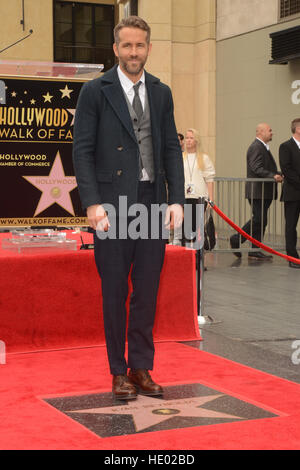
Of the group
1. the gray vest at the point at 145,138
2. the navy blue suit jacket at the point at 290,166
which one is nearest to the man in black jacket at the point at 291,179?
the navy blue suit jacket at the point at 290,166

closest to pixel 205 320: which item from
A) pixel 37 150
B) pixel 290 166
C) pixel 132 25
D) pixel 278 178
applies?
pixel 37 150

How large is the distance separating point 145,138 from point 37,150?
1.73 meters

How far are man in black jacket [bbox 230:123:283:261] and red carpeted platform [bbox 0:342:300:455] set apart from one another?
20.5 feet

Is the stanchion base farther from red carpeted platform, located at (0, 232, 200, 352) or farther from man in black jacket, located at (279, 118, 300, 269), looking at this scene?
man in black jacket, located at (279, 118, 300, 269)

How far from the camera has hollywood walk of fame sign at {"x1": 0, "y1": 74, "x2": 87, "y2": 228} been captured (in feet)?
19.1

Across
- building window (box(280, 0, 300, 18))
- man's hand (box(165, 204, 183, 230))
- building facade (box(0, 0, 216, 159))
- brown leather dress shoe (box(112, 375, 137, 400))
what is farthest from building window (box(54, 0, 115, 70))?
brown leather dress shoe (box(112, 375, 137, 400))

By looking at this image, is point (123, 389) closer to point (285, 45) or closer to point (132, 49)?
point (132, 49)

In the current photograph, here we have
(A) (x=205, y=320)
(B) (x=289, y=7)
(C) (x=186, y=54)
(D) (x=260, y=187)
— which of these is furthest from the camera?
(C) (x=186, y=54)

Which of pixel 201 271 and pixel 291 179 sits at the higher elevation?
pixel 291 179

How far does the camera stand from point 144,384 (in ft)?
14.7

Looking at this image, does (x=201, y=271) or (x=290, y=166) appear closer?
(x=201, y=271)

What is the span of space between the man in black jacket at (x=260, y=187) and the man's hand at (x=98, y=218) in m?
7.79

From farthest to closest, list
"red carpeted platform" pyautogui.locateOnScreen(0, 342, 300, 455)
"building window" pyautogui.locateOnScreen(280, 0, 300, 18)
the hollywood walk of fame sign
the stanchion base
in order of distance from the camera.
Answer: "building window" pyautogui.locateOnScreen(280, 0, 300, 18) < the stanchion base < the hollywood walk of fame sign < "red carpeted platform" pyautogui.locateOnScreen(0, 342, 300, 455)
